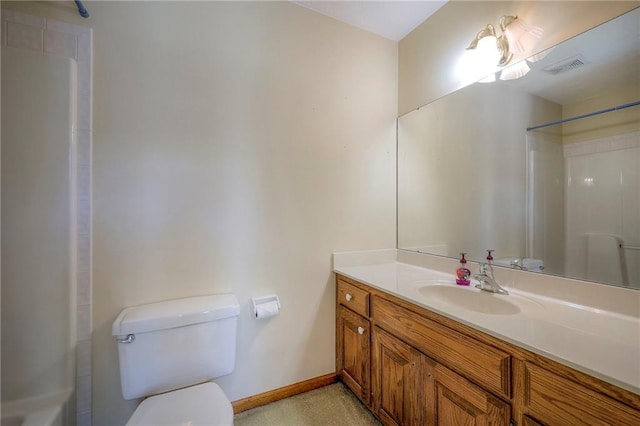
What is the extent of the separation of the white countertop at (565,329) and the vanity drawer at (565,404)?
6cm

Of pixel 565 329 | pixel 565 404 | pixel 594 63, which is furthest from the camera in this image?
pixel 594 63

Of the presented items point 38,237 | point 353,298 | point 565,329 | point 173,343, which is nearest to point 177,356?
point 173,343

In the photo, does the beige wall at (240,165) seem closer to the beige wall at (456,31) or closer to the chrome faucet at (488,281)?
the beige wall at (456,31)

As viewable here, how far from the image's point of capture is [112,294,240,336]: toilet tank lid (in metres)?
1.16

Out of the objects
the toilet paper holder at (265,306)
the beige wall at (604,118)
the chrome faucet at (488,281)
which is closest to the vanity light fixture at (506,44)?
the beige wall at (604,118)

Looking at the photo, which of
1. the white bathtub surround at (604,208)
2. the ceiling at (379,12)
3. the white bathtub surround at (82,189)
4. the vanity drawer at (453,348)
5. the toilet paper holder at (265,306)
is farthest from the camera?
the ceiling at (379,12)

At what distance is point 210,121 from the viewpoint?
4.88ft

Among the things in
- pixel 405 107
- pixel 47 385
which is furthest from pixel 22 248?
pixel 405 107

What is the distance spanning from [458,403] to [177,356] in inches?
48.3

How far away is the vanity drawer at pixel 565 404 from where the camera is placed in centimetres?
63

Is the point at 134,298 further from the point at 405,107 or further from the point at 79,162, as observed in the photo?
the point at 405,107

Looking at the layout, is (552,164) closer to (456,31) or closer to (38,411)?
(456,31)

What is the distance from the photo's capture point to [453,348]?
1.01 meters

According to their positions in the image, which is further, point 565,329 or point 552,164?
point 552,164
